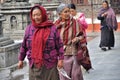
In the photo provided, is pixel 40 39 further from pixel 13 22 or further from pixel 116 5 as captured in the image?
pixel 116 5

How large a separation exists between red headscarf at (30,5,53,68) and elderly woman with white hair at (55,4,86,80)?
1.33 m

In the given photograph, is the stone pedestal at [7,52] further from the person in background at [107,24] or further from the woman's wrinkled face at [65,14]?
the person in background at [107,24]

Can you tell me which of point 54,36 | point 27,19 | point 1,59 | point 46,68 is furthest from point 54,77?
point 27,19

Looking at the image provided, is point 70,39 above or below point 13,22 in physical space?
above

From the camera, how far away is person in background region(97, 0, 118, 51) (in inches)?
547

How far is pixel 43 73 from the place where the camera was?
6.18 m

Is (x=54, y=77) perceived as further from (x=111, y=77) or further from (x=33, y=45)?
(x=111, y=77)

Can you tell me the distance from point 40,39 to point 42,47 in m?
0.11

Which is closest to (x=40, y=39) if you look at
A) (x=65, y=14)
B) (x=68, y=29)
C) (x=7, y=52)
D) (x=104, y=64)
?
(x=65, y=14)

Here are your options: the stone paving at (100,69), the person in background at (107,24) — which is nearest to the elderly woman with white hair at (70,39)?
the stone paving at (100,69)

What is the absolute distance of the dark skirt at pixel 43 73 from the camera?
20.2 ft

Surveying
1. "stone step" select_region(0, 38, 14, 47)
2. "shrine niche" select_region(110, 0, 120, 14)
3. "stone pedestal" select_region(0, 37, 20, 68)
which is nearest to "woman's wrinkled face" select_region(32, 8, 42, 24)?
"stone pedestal" select_region(0, 37, 20, 68)

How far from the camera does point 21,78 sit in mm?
9609

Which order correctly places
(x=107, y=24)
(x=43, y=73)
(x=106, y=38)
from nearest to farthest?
1. (x=43, y=73)
2. (x=107, y=24)
3. (x=106, y=38)
